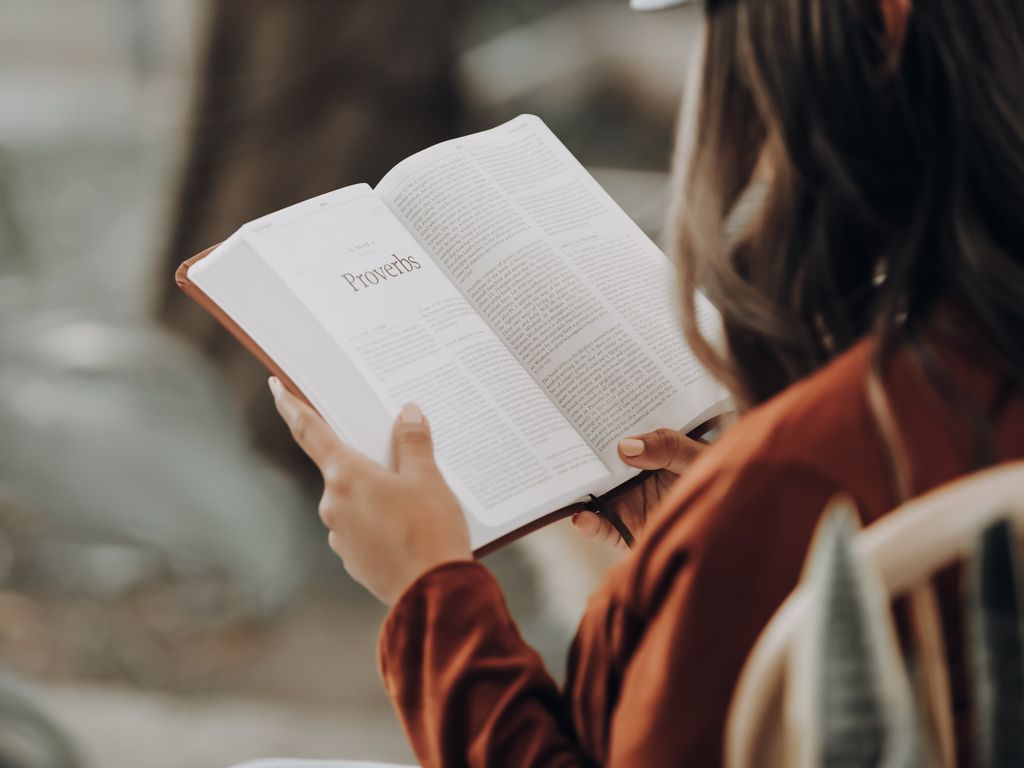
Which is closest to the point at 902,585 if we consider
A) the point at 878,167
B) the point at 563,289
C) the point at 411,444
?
the point at 878,167

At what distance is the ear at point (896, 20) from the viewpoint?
0.48 m

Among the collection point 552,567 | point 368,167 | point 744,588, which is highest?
point 368,167

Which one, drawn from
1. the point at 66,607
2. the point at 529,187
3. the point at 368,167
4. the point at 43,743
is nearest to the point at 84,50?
the point at 368,167

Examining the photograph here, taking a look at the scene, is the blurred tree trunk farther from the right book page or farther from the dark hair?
the dark hair

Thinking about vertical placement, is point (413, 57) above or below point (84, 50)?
below

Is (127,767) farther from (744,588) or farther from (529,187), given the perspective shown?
(744,588)

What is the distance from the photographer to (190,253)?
6.55ft

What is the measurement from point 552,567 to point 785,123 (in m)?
1.43

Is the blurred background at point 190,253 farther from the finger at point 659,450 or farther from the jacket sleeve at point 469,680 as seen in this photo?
the jacket sleeve at point 469,680

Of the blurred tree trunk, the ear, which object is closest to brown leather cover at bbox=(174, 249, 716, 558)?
the ear

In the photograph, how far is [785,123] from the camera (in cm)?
49

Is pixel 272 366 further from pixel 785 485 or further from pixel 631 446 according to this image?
pixel 785 485

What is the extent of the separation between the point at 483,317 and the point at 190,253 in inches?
53.6

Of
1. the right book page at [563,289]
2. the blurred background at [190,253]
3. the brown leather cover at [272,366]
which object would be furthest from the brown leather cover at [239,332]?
the blurred background at [190,253]
